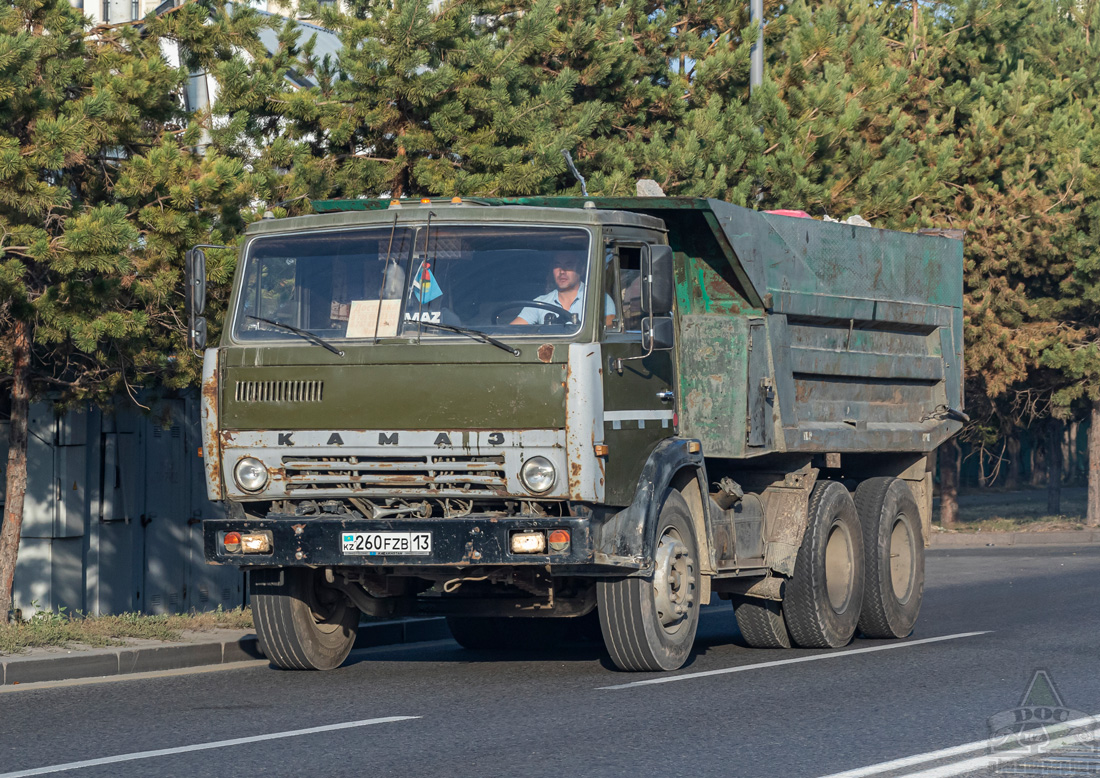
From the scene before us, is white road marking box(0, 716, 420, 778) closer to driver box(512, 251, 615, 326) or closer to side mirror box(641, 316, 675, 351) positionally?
driver box(512, 251, 615, 326)

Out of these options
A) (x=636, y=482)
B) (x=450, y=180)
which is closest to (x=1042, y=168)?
(x=450, y=180)

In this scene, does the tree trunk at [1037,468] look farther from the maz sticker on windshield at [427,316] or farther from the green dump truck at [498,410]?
the maz sticker on windshield at [427,316]

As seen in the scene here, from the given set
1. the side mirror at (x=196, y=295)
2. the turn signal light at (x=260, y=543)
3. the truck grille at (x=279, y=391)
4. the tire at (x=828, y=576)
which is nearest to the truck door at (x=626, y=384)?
the truck grille at (x=279, y=391)

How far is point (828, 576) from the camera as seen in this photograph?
1195 cm

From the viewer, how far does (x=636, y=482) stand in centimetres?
938

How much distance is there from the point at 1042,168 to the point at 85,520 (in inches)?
720

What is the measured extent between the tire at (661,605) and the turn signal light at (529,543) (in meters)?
0.85

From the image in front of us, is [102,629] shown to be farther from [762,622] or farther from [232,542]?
[762,622]

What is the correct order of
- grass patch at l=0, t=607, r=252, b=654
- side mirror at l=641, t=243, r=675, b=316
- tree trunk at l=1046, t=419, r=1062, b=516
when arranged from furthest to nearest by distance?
tree trunk at l=1046, t=419, r=1062, b=516
grass patch at l=0, t=607, r=252, b=654
side mirror at l=641, t=243, r=675, b=316

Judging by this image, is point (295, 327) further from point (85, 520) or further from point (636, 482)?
point (85, 520)

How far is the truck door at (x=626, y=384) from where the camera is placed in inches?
359

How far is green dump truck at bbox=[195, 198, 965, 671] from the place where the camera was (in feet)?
29.2

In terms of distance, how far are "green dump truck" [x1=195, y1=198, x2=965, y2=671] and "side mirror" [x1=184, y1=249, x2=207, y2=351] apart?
14mm

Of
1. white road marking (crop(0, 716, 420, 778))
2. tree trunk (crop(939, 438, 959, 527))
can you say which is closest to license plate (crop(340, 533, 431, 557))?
white road marking (crop(0, 716, 420, 778))
